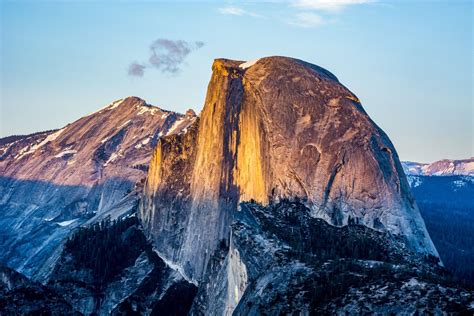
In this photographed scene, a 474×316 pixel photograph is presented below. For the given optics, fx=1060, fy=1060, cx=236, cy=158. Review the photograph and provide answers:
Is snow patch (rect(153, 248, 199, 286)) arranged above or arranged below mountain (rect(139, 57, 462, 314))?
below

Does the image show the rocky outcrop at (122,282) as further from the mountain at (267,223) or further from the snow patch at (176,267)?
the snow patch at (176,267)

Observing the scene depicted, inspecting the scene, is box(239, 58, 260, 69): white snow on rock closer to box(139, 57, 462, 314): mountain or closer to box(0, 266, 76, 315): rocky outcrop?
box(139, 57, 462, 314): mountain

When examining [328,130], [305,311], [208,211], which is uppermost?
[328,130]

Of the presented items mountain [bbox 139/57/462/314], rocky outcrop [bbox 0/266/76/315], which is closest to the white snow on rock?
mountain [bbox 139/57/462/314]

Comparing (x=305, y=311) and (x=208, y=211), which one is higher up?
(x=208, y=211)

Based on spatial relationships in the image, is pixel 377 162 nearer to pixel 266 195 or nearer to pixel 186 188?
pixel 266 195

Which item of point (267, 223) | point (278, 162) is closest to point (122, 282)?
point (278, 162)

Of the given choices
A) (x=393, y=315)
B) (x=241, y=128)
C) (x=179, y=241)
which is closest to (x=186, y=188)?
(x=179, y=241)
